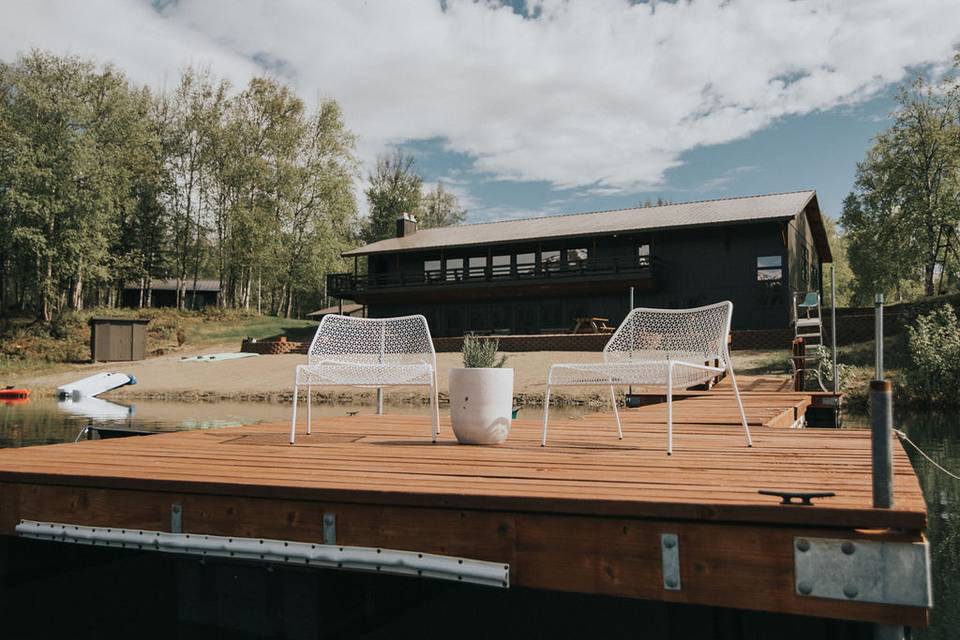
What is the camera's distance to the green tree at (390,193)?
43.2 metres

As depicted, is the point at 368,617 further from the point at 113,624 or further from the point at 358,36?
the point at 358,36

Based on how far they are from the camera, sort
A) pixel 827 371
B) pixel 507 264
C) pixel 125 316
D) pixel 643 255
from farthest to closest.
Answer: pixel 125 316, pixel 507 264, pixel 643 255, pixel 827 371

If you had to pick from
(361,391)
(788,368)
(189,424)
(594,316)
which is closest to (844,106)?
(594,316)

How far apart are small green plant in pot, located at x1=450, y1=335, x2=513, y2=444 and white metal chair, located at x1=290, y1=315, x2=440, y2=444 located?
0.21 metres

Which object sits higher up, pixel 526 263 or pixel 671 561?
pixel 526 263

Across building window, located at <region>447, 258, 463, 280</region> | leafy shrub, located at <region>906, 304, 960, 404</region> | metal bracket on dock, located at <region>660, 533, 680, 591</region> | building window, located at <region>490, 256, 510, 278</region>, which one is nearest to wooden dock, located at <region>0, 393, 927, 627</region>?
metal bracket on dock, located at <region>660, 533, 680, 591</region>

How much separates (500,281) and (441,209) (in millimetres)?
23527

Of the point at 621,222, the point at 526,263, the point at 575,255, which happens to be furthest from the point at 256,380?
the point at 621,222

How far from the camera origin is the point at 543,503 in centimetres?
214

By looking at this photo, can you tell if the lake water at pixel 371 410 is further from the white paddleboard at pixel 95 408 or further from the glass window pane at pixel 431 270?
the glass window pane at pixel 431 270

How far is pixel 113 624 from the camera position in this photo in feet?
10.8

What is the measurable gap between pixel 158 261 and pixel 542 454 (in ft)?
125

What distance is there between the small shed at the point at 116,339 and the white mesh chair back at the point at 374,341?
80.8 feet

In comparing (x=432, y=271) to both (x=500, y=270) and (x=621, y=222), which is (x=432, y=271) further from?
(x=621, y=222)
